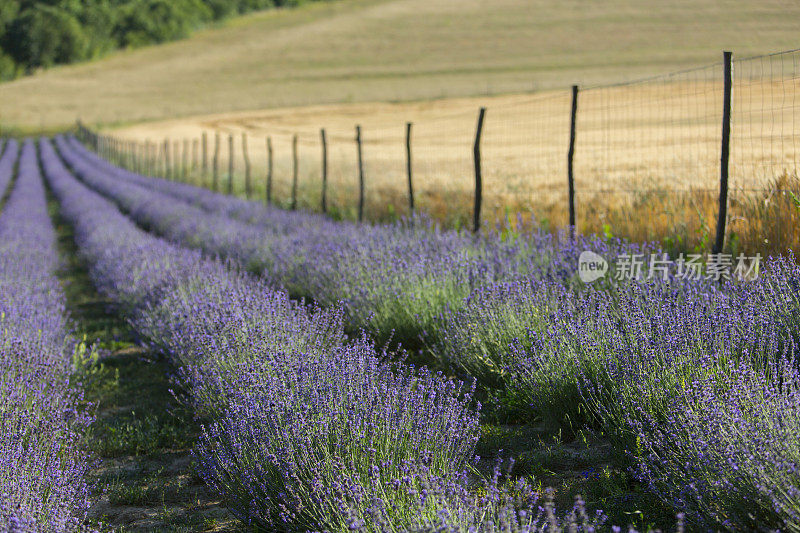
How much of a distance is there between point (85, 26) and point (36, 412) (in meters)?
93.5

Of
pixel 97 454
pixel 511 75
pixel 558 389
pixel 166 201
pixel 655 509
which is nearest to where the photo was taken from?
pixel 655 509

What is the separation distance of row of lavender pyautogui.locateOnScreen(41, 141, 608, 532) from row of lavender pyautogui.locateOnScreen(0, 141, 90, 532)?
57 centimetres

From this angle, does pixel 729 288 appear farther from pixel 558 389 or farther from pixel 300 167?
pixel 300 167

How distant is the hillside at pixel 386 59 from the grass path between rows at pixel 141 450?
2527 centimetres

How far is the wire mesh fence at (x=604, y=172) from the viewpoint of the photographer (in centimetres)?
583

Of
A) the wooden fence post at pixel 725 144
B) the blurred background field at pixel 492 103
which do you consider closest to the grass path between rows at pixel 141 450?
the wooden fence post at pixel 725 144

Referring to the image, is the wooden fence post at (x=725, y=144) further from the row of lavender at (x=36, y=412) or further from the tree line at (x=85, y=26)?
the tree line at (x=85, y=26)

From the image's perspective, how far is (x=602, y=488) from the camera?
290 cm

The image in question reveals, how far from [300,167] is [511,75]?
85.9ft

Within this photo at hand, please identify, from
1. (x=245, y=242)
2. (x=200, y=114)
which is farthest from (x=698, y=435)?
(x=200, y=114)

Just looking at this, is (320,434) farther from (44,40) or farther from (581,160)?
(44,40)

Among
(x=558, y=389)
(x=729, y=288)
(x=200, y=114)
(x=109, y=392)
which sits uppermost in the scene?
(x=200, y=114)

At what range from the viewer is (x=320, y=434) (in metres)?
2.63

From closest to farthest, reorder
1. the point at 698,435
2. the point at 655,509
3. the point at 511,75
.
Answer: the point at 698,435 → the point at 655,509 → the point at 511,75
